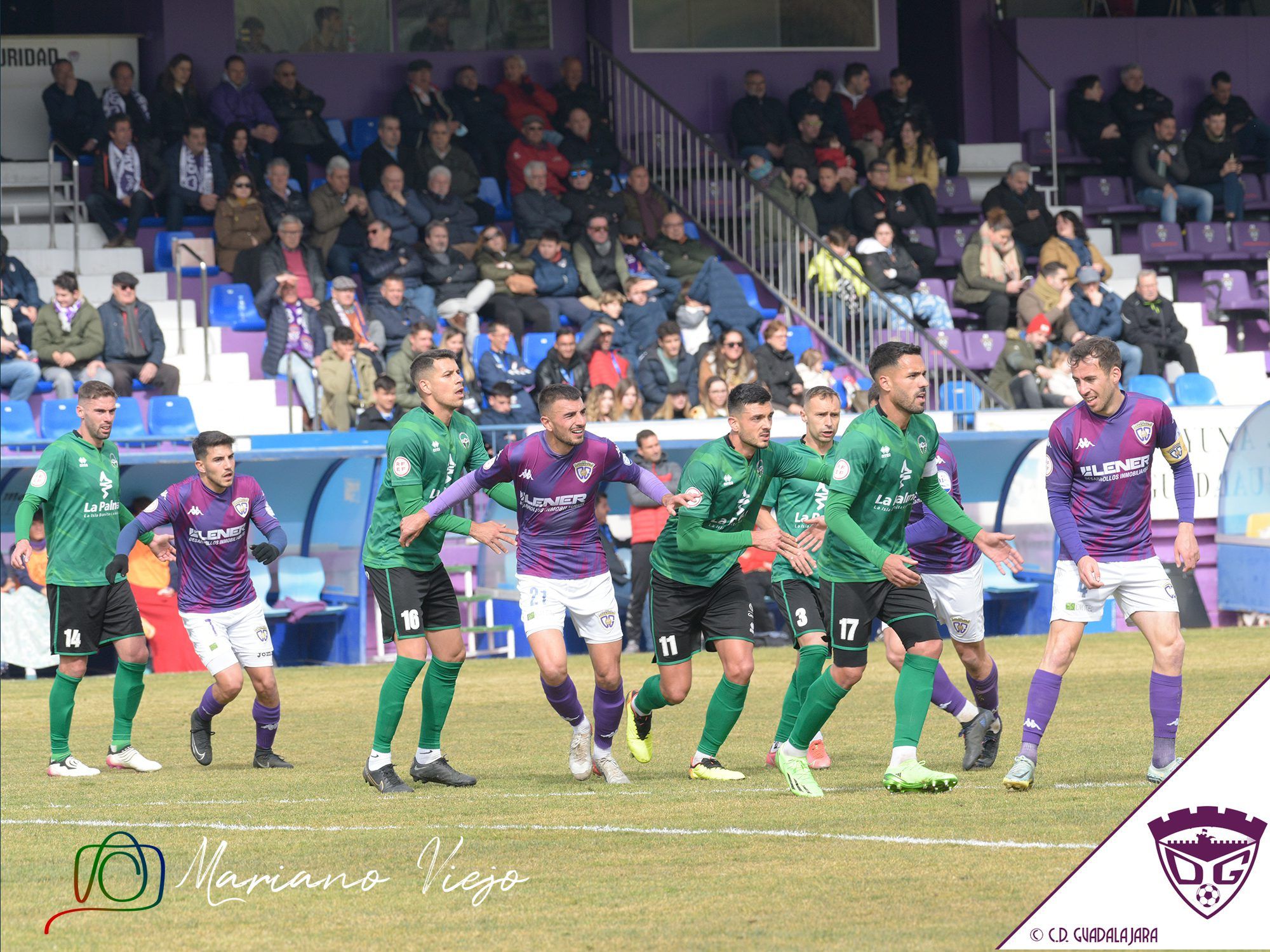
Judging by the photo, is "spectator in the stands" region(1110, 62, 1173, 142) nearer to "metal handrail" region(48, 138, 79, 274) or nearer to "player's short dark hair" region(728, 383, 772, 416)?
"metal handrail" region(48, 138, 79, 274)

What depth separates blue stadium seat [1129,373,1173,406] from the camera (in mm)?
18938

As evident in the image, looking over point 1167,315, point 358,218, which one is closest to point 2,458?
point 358,218

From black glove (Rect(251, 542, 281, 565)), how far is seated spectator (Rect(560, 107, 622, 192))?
40.6 feet

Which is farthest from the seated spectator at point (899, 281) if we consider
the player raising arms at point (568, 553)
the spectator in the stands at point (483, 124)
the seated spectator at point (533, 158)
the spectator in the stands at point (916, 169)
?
the player raising arms at point (568, 553)

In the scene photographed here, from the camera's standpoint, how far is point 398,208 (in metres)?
19.9

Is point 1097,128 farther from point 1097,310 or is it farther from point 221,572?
point 221,572

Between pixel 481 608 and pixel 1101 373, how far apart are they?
31.1ft

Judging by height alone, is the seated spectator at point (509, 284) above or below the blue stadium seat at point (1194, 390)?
above

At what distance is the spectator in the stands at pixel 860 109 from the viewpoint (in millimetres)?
23406

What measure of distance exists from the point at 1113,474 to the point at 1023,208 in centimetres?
1506

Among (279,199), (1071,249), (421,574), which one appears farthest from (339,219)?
(421,574)

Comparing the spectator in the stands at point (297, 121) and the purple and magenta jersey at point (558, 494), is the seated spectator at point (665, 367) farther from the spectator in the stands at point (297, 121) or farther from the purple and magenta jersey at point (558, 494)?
the purple and magenta jersey at point (558, 494)

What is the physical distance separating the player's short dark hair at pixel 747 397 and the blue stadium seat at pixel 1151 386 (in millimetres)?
11118

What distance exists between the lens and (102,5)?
22906 mm
